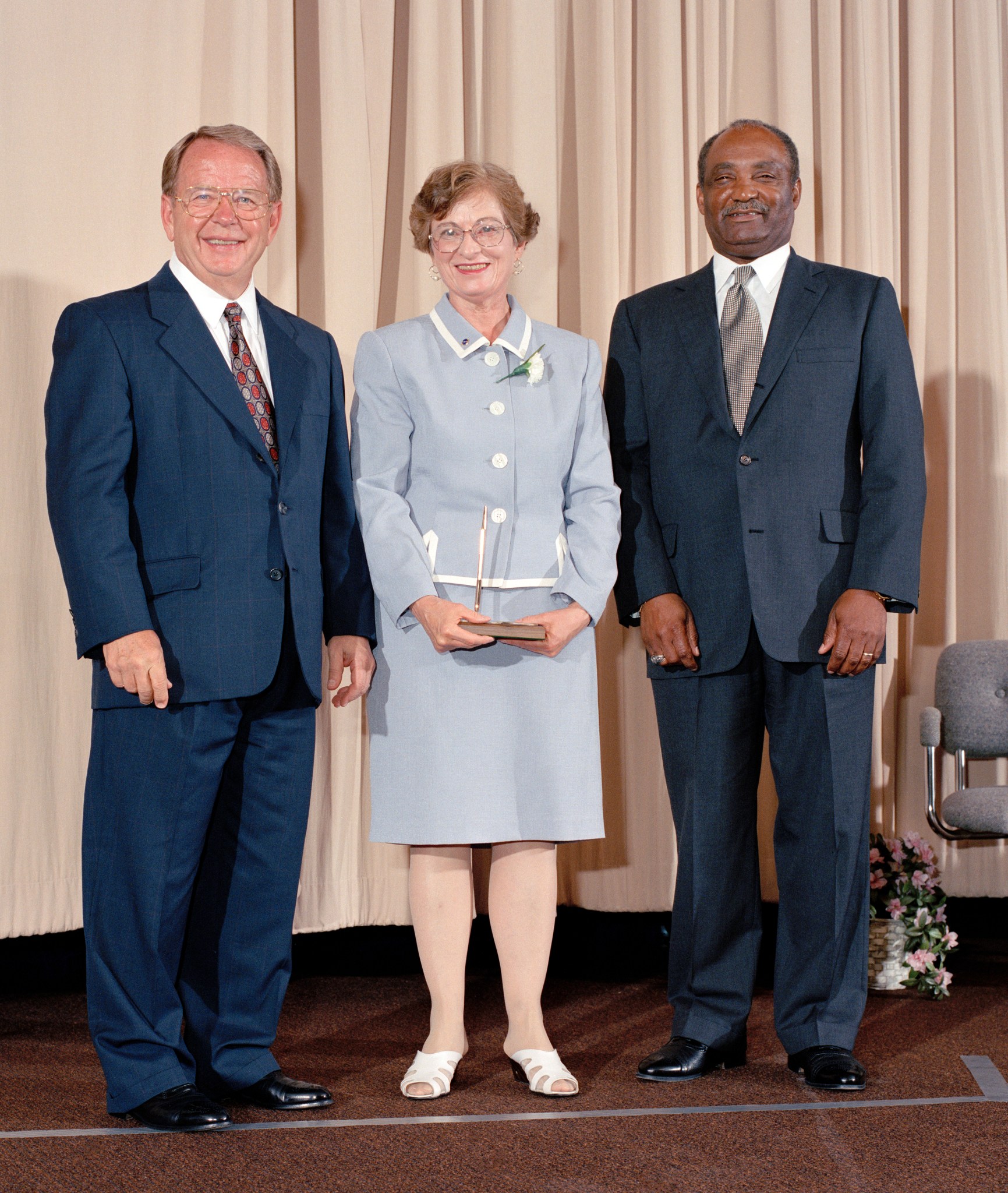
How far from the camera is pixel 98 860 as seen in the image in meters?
2.33

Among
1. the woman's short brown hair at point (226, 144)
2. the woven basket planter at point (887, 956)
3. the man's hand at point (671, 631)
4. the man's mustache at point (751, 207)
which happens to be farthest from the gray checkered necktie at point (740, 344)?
the woven basket planter at point (887, 956)

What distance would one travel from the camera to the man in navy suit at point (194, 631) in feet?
7.51

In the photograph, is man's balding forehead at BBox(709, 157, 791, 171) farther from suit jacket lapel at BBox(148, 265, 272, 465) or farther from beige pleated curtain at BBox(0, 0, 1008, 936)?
suit jacket lapel at BBox(148, 265, 272, 465)

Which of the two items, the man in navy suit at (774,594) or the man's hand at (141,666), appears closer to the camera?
the man's hand at (141,666)

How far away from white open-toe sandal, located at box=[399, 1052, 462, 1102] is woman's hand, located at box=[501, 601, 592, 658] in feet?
2.64

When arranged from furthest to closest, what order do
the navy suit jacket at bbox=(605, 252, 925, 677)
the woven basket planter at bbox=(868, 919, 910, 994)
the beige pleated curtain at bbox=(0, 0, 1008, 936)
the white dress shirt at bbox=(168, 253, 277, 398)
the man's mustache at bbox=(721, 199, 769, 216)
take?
the woven basket planter at bbox=(868, 919, 910, 994) → the beige pleated curtain at bbox=(0, 0, 1008, 936) → the man's mustache at bbox=(721, 199, 769, 216) → the navy suit jacket at bbox=(605, 252, 925, 677) → the white dress shirt at bbox=(168, 253, 277, 398)

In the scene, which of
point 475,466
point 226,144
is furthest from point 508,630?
point 226,144

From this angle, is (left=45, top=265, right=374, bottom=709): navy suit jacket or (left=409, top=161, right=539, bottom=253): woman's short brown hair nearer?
(left=45, top=265, right=374, bottom=709): navy suit jacket

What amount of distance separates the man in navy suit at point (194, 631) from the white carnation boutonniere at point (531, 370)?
0.39 metres

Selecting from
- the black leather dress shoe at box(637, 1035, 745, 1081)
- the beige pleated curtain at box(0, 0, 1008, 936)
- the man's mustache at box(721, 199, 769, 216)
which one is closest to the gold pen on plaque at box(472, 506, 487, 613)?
the man's mustache at box(721, 199, 769, 216)

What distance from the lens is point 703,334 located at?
2.72 meters

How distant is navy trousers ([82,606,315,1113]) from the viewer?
230cm

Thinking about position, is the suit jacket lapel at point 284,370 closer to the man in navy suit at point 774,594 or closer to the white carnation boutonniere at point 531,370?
the white carnation boutonniere at point 531,370

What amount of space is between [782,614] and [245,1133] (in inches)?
54.9
